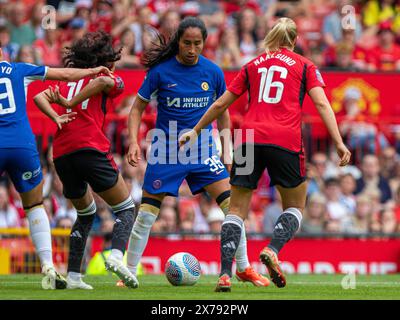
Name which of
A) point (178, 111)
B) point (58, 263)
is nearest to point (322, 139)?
Answer: point (58, 263)

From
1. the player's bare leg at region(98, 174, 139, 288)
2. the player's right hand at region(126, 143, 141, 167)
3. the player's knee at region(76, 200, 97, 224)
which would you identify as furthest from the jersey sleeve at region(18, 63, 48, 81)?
the player's knee at region(76, 200, 97, 224)

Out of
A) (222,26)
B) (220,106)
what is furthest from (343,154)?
(222,26)

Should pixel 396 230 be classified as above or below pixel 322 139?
below

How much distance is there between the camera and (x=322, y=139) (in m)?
17.2

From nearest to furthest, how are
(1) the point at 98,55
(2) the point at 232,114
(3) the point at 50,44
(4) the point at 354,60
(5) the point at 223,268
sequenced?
(5) the point at 223,268 → (1) the point at 98,55 → (2) the point at 232,114 → (3) the point at 50,44 → (4) the point at 354,60

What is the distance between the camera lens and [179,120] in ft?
35.3

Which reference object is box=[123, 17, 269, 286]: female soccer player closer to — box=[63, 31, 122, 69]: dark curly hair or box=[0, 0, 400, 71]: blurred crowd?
box=[63, 31, 122, 69]: dark curly hair

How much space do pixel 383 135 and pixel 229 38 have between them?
3.26 m

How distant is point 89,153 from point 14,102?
82 centimetres

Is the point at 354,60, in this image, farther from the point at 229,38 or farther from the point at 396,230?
the point at 396,230

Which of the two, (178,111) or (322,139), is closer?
(178,111)

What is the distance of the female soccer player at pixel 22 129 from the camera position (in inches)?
384

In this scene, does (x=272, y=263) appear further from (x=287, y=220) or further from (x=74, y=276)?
(x=74, y=276)

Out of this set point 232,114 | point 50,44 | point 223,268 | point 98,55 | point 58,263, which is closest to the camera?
point 223,268
